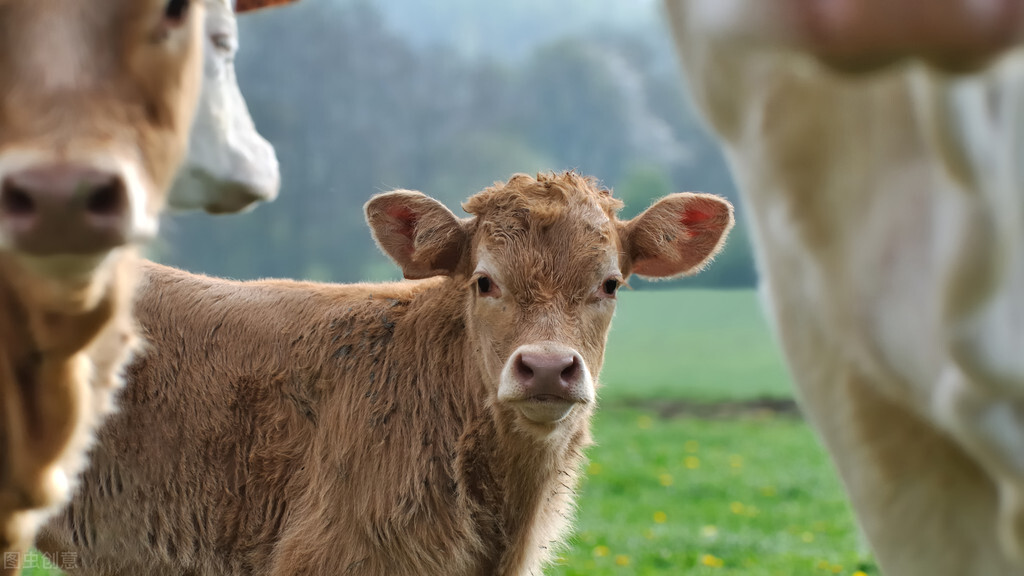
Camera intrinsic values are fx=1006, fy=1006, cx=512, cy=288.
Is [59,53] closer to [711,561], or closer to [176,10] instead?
[176,10]

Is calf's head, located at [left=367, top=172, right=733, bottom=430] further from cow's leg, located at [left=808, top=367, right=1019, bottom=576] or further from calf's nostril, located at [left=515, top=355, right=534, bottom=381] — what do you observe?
cow's leg, located at [left=808, top=367, right=1019, bottom=576]

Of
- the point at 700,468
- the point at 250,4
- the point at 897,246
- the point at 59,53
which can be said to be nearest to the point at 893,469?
the point at 897,246

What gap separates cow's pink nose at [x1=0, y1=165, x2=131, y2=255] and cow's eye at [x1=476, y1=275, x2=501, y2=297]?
1.94 m

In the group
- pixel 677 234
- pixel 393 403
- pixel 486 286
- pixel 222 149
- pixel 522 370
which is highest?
pixel 222 149

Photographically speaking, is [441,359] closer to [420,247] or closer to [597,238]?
[420,247]

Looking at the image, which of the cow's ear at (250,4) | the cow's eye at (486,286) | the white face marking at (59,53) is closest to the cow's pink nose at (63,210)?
the white face marking at (59,53)

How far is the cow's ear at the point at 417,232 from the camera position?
359 cm

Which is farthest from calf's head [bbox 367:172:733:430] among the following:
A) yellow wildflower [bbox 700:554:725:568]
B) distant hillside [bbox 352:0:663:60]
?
distant hillside [bbox 352:0:663:60]

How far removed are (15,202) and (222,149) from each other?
1018 millimetres

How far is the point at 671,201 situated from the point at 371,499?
4.88 ft

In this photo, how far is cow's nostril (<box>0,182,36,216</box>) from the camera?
139 cm

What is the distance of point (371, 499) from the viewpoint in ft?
10.9

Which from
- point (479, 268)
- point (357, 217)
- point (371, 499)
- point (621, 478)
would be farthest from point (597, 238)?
point (357, 217)

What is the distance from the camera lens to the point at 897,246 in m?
1.02
